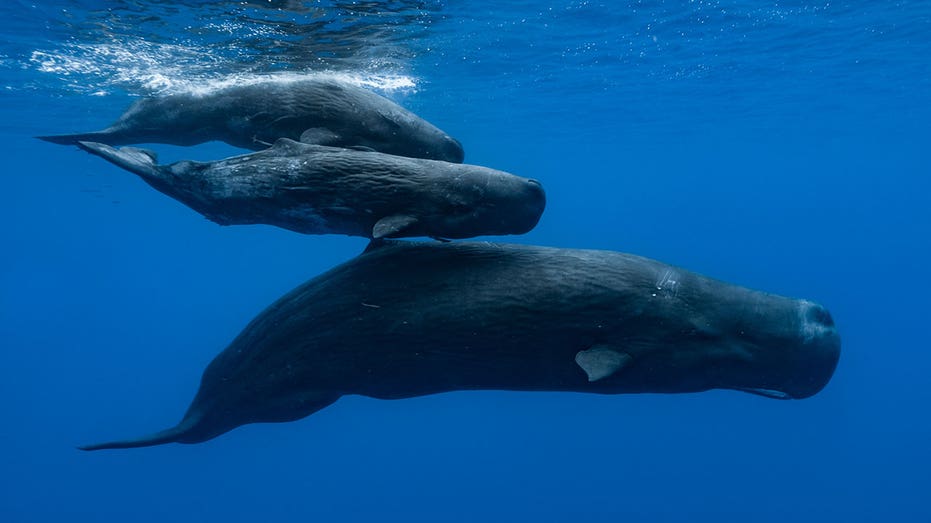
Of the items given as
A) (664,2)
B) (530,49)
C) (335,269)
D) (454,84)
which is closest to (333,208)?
(335,269)

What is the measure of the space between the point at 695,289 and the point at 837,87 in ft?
108

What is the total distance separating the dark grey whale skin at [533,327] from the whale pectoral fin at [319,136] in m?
1.33

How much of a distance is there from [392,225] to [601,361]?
1988mm

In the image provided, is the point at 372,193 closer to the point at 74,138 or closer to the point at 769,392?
the point at 769,392

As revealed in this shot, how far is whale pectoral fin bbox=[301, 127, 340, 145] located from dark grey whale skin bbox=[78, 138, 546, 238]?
710 mm

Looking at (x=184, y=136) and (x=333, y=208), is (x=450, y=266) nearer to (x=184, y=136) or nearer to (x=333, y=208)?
(x=333, y=208)

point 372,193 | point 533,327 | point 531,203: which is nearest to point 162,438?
point 372,193

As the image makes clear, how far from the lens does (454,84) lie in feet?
85.9

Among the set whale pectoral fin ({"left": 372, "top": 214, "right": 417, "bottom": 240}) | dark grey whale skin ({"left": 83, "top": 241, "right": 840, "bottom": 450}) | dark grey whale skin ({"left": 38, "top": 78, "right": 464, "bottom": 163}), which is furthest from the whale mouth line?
dark grey whale skin ({"left": 38, "top": 78, "right": 464, "bottom": 163})

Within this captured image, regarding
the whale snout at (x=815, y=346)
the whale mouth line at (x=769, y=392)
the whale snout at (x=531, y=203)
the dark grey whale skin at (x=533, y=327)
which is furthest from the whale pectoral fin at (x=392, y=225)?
the whale snout at (x=815, y=346)

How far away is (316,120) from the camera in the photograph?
700cm

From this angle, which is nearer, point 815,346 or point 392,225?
point 392,225

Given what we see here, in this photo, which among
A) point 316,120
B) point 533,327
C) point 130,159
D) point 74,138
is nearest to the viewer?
point 533,327

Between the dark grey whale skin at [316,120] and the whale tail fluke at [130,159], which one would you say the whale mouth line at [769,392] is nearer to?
the dark grey whale skin at [316,120]
